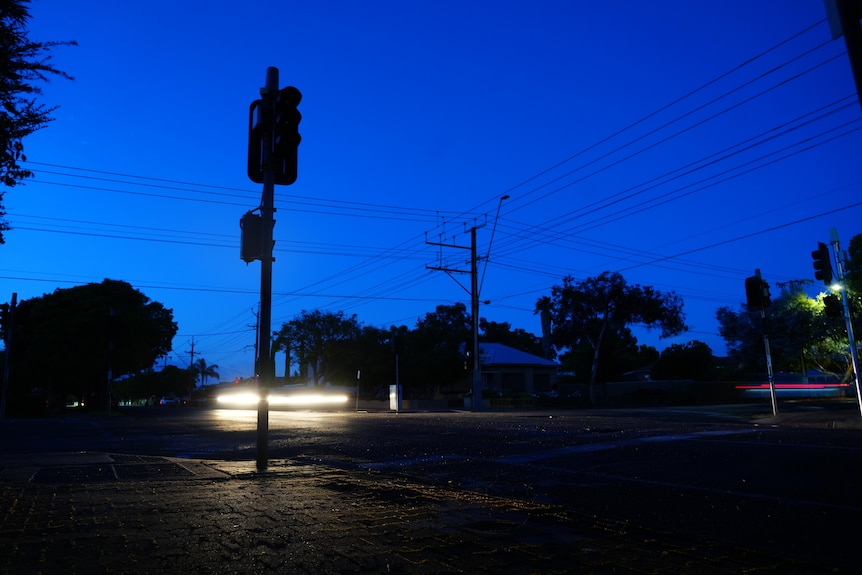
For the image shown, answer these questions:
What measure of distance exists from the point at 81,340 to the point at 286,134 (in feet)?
138

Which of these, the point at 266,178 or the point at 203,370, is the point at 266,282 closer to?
the point at 266,178

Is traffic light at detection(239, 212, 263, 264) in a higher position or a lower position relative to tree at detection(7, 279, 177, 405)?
lower

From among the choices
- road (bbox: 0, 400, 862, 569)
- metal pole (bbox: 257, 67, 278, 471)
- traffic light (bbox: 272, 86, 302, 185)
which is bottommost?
road (bbox: 0, 400, 862, 569)

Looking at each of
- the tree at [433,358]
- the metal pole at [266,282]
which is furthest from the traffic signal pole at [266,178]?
the tree at [433,358]

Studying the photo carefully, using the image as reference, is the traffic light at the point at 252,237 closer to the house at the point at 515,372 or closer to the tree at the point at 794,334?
the tree at the point at 794,334

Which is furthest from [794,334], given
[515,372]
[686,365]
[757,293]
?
[757,293]

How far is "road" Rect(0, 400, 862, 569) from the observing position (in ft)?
14.8

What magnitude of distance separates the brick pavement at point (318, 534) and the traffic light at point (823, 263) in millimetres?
14171

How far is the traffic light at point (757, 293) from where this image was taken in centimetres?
1877

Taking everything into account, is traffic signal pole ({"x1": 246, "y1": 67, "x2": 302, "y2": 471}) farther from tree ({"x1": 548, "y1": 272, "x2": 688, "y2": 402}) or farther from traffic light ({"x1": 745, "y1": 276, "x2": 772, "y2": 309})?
tree ({"x1": 548, "y1": 272, "x2": 688, "y2": 402})

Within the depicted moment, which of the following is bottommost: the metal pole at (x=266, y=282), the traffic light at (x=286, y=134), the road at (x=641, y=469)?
the road at (x=641, y=469)

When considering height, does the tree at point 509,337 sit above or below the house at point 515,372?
above

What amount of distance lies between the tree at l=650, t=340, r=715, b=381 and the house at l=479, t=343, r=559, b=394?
10.2 meters

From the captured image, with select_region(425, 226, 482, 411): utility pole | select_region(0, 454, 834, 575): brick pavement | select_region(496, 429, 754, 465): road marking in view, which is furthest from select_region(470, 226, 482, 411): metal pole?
select_region(0, 454, 834, 575): brick pavement
